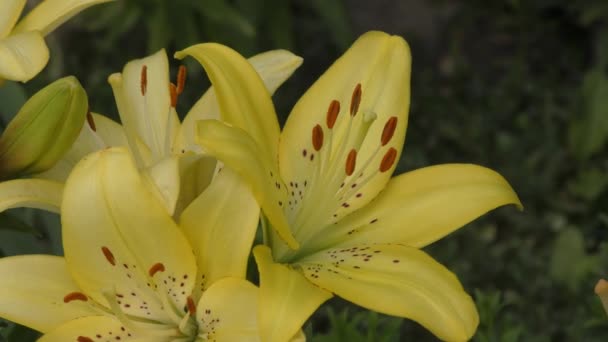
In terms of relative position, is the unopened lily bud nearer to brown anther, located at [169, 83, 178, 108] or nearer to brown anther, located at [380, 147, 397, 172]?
brown anther, located at [169, 83, 178, 108]

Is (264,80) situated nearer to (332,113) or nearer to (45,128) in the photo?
(332,113)

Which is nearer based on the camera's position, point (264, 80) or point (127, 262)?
point (127, 262)

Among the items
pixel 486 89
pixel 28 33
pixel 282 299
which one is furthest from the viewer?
pixel 486 89

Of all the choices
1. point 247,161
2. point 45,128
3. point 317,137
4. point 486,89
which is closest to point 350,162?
point 317,137

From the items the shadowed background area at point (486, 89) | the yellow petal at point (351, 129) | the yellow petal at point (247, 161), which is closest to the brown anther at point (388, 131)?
the yellow petal at point (351, 129)

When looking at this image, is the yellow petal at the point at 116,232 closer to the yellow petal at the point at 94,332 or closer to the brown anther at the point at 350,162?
the yellow petal at the point at 94,332

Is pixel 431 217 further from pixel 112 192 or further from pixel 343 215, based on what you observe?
pixel 112 192

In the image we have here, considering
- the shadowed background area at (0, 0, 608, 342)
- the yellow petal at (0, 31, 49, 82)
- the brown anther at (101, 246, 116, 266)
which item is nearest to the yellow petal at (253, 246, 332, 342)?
the brown anther at (101, 246, 116, 266)
